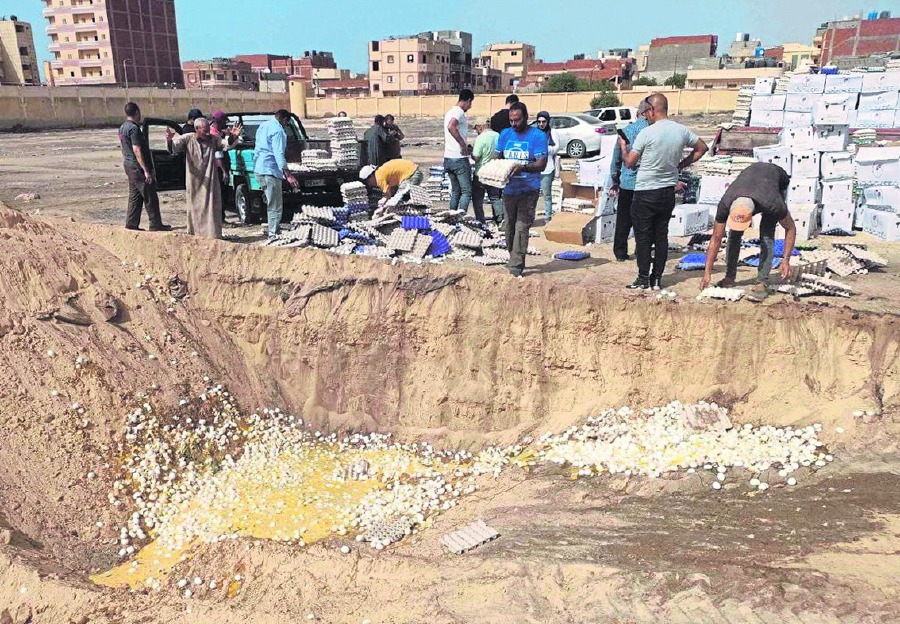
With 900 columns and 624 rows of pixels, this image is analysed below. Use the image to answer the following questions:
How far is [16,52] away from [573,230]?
63071 millimetres

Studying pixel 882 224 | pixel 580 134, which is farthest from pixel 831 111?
pixel 580 134

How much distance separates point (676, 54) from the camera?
66.9 metres

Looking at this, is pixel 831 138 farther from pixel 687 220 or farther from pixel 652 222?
pixel 652 222

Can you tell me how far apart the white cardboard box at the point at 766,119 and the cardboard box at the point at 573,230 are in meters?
6.45

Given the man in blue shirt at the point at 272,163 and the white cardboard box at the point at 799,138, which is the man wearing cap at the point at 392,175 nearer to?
the man in blue shirt at the point at 272,163

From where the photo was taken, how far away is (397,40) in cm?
6203

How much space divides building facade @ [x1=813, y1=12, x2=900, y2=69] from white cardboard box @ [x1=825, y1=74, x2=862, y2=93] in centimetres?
4011

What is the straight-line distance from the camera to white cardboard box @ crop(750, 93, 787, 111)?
12.8m

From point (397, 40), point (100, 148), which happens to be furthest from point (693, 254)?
point (397, 40)

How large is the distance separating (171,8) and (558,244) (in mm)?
67738

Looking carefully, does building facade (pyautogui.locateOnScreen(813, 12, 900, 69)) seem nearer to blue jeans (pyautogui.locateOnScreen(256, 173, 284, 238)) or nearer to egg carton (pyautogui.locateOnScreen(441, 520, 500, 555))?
blue jeans (pyautogui.locateOnScreen(256, 173, 284, 238))

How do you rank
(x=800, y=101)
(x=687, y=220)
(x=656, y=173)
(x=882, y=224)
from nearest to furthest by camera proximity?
(x=656, y=173) < (x=882, y=224) < (x=687, y=220) < (x=800, y=101)

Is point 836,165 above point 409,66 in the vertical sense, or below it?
below

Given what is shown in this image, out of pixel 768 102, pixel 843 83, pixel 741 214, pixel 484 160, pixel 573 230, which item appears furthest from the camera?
pixel 843 83
